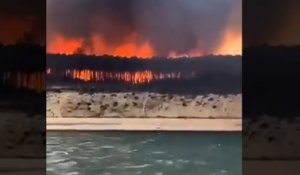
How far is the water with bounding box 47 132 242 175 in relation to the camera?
4270mm

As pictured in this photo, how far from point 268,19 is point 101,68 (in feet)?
8.20

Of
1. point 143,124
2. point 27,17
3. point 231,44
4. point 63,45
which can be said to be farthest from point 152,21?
point 27,17

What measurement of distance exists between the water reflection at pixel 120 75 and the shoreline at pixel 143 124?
1.24 feet

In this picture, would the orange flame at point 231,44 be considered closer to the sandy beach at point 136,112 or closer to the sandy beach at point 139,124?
the sandy beach at point 136,112

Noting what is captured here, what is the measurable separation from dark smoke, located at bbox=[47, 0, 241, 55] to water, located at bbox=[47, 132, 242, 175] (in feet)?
2.72

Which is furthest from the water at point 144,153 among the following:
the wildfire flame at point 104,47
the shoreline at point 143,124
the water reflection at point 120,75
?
the wildfire flame at point 104,47

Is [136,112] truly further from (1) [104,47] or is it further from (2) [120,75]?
(1) [104,47]

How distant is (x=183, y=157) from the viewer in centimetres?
454

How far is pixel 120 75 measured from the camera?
487cm

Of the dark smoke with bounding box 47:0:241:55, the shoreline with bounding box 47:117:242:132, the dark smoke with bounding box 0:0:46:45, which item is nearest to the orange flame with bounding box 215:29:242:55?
the dark smoke with bounding box 47:0:241:55

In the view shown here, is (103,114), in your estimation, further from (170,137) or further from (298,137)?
(298,137)

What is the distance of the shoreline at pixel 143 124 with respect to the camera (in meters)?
4.79

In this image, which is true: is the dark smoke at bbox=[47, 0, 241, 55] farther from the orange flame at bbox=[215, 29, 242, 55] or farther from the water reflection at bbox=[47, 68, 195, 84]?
the water reflection at bbox=[47, 68, 195, 84]

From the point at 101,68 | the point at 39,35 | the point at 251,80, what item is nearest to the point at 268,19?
the point at 251,80
